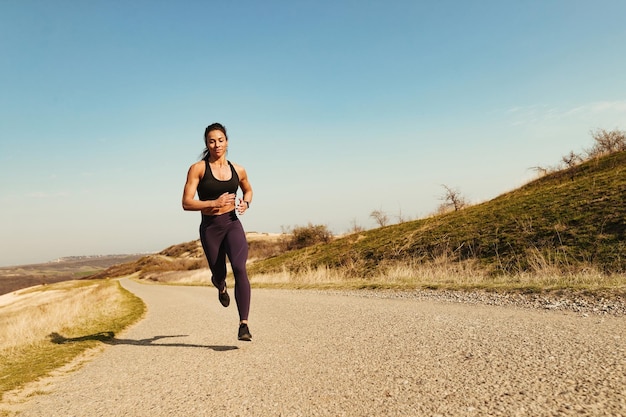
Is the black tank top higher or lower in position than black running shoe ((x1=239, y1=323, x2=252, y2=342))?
higher

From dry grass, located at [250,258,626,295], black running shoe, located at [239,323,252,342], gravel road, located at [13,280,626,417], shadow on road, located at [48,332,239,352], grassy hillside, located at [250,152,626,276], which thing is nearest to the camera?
gravel road, located at [13,280,626,417]

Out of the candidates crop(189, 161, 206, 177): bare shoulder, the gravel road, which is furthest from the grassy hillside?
crop(189, 161, 206, 177): bare shoulder

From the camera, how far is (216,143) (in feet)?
16.4

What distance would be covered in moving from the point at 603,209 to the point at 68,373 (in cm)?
1623

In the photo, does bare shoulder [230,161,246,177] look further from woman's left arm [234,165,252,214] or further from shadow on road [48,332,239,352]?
shadow on road [48,332,239,352]

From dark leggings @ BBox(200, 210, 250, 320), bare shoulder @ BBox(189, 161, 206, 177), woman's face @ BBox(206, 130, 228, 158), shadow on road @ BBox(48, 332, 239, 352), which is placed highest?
woman's face @ BBox(206, 130, 228, 158)

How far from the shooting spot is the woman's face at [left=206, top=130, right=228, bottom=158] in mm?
4980

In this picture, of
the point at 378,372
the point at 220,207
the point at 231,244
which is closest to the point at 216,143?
the point at 220,207

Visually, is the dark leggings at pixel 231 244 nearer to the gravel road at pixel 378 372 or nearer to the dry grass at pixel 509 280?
the gravel road at pixel 378 372

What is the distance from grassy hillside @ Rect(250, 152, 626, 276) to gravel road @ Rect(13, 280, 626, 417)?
6515 mm

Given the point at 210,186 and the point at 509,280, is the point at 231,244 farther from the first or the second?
the point at 509,280

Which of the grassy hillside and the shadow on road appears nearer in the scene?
the shadow on road

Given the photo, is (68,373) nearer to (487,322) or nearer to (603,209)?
(487,322)

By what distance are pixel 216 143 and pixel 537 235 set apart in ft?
43.2
